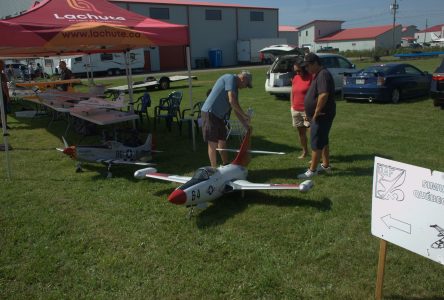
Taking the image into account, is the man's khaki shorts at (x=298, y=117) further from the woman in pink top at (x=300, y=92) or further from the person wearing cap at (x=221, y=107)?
the person wearing cap at (x=221, y=107)

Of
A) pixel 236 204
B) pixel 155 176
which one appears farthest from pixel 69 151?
pixel 236 204

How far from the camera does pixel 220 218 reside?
5.17 meters

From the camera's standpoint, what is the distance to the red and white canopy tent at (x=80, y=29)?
664 cm

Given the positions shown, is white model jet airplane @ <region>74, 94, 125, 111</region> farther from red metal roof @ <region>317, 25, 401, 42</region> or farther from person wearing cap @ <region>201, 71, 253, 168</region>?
red metal roof @ <region>317, 25, 401, 42</region>

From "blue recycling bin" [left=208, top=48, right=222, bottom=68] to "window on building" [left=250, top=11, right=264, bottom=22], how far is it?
7.55m

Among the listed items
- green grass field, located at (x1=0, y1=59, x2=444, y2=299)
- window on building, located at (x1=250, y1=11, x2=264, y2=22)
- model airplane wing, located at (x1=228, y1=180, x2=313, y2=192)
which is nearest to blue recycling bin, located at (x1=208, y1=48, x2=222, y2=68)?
window on building, located at (x1=250, y1=11, x2=264, y2=22)

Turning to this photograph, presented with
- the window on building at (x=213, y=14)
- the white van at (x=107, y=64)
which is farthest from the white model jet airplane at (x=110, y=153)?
the window on building at (x=213, y=14)

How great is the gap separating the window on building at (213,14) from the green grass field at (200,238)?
1596 inches

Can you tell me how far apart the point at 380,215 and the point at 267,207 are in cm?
240

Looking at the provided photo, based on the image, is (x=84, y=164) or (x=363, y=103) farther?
(x=363, y=103)

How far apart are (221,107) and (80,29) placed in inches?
117

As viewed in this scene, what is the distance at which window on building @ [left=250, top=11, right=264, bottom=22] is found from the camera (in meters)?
49.3

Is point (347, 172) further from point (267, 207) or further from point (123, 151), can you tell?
point (123, 151)

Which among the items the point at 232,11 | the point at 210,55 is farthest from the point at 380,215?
the point at 232,11
